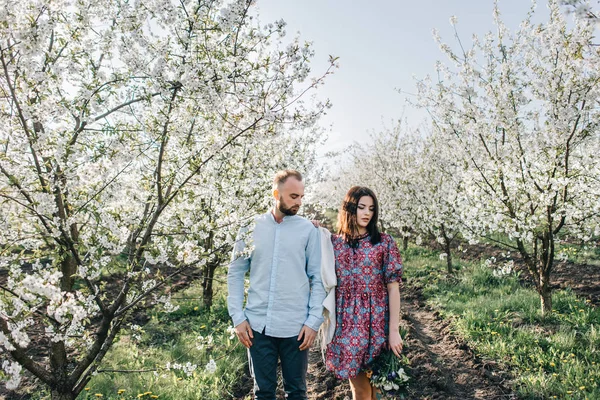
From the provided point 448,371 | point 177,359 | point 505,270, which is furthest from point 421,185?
point 177,359

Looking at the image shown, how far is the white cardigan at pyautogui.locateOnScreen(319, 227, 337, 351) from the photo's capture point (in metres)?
2.90

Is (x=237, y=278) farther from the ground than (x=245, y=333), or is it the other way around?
(x=237, y=278)

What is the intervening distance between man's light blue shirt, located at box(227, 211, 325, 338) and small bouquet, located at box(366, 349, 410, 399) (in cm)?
59

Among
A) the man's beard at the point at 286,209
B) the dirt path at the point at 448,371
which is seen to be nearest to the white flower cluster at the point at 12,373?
the man's beard at the point at 286,209

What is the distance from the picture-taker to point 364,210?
10.00 feet

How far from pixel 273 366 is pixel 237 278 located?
0.67 m

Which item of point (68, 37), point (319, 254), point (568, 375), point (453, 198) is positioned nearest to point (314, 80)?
point (319, 254)

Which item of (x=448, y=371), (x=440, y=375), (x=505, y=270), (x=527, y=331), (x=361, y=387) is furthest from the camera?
(x=505, y=270)

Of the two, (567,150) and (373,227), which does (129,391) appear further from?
(567,150)

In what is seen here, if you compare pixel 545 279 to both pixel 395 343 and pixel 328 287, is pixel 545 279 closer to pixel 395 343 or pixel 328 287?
pixel 395 343

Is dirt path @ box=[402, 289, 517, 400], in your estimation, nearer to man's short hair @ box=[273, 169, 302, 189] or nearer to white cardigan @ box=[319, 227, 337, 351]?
white cardigan @ box=[319, 227, 337, 351]

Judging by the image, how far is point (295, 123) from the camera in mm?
3242

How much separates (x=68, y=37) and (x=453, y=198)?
25.9ft

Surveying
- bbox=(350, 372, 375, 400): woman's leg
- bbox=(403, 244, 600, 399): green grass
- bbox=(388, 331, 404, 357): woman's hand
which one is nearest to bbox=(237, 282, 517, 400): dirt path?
bbox=(403, 244, 600, 399): green grass
